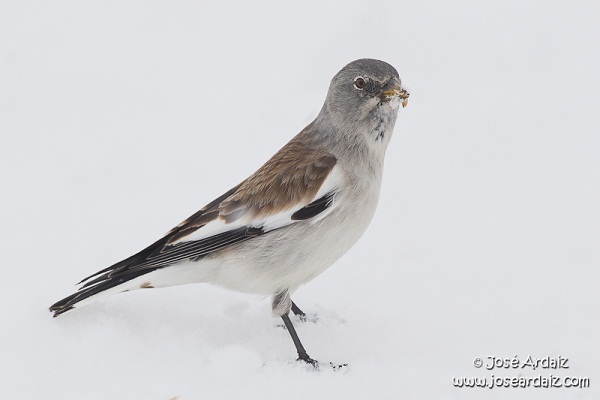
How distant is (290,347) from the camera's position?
580cm

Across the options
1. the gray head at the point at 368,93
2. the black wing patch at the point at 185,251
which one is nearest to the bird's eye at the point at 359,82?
the gray head at the point at 368,93

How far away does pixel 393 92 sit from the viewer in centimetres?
579

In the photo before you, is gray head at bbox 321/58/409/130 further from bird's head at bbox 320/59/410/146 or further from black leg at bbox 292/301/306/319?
black leg at bbox 292/301/306/319

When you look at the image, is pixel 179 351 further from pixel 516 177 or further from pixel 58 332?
pixel 516 177

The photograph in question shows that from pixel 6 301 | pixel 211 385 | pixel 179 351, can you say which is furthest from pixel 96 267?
pixel 211 385

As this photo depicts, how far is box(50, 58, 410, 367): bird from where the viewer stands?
551 cm

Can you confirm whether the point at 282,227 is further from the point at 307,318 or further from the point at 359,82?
the point at 359,82

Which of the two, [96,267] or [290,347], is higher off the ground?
[96,267]

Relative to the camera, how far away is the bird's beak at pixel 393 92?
5785 mm

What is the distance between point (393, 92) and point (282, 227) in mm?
1184

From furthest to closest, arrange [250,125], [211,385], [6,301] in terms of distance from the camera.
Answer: [250,125] → [6,301] → [211,385]

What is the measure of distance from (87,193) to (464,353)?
11.9ft

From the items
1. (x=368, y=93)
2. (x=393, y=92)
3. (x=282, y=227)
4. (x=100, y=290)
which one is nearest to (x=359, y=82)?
(x=368, y=93)

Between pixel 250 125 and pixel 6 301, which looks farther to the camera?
pixel 250 125
